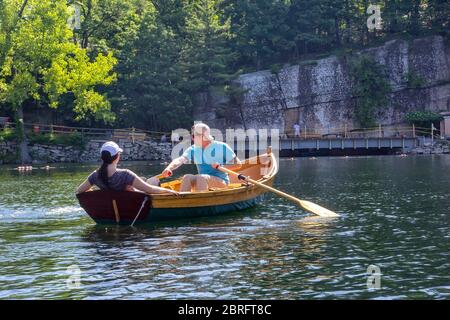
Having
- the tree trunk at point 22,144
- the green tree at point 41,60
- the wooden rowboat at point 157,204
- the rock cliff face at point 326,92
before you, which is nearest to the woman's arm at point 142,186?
the wooden rowboat at point 157,204

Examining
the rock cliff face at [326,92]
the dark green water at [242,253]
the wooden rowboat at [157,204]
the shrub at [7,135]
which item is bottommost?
the dark green water at [242,253]

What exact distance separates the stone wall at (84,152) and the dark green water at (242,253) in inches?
1282

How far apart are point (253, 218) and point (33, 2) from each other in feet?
128

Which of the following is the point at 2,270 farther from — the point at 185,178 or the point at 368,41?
the point at 368,41

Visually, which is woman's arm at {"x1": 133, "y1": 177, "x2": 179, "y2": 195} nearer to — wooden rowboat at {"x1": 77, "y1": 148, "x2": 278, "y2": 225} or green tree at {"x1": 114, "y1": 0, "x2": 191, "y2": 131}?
wooden rowboat at {"x1": 77, "y1": 148, "x2": 278, "y2": 225}

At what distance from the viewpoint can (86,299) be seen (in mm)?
9227

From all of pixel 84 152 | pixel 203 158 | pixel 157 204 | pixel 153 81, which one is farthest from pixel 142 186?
pixel 153 81

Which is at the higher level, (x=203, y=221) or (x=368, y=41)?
(x=368, y=41)

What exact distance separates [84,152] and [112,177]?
129ft

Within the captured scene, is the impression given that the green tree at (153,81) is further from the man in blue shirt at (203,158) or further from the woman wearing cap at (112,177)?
the woman wearing cap at (112,177)

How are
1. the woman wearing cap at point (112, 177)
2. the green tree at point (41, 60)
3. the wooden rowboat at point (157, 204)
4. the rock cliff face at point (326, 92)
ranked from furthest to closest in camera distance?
the rock cliff face at point (326, 92) < the green tree at point (41, 60) < the wooden rowboat at point (157, 204) < the woman wearing cap at point (112, 177)

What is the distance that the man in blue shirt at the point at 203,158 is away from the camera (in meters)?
16.8

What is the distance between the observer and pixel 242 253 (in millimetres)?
12109
